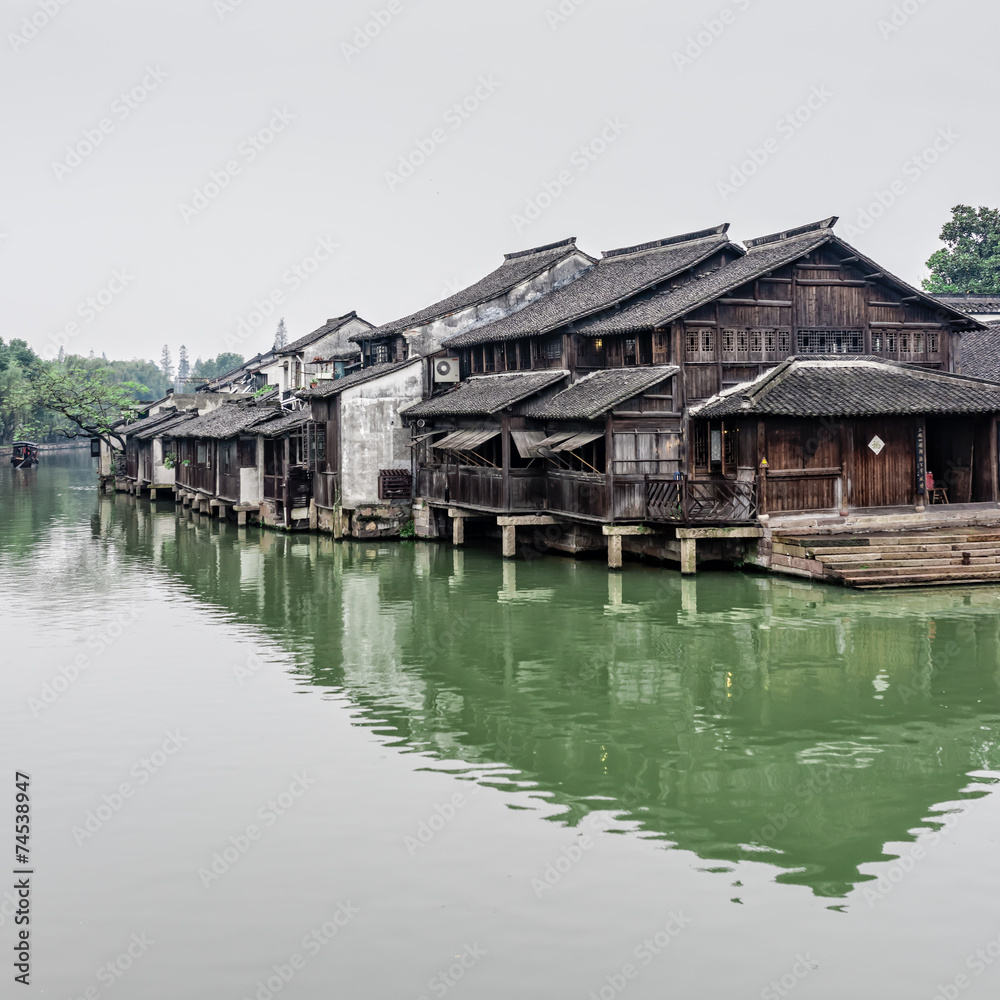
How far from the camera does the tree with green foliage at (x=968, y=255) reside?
64938 mm

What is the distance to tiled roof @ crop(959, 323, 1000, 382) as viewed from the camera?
A: 37750mm

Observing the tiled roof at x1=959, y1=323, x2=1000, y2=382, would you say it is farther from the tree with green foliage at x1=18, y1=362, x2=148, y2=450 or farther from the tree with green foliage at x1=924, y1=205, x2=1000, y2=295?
the tree with green foliage at x1=18, y1=362, x2=148, y2=450

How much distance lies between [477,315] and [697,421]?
13.4m

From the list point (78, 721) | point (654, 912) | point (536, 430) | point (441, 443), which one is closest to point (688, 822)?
point (654, 912)

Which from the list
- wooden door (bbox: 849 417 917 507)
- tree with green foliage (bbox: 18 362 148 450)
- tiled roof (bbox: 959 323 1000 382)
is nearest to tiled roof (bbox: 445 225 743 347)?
wooden door (bbox: 849 417 917 507)

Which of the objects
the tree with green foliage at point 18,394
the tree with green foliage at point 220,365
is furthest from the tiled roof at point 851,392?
the tree with green foliage at point 220,365

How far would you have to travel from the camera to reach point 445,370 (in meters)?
40.4

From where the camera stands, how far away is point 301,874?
11.1 meters

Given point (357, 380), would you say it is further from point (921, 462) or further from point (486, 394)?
point (921, 462)

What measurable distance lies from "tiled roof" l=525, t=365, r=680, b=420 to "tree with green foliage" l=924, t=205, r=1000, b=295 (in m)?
39.4

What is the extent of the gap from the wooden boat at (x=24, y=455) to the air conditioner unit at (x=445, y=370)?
58347 mm

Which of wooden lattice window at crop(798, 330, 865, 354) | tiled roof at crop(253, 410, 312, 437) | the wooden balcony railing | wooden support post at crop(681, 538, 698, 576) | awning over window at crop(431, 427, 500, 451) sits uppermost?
wooden lattice window at crop(798, 330, 865, 354)

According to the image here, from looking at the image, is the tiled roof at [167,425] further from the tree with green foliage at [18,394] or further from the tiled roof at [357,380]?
the tree with green foliage at [18,394]

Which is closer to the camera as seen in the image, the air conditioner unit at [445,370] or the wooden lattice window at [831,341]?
the wooden lattice window at [831,341]
